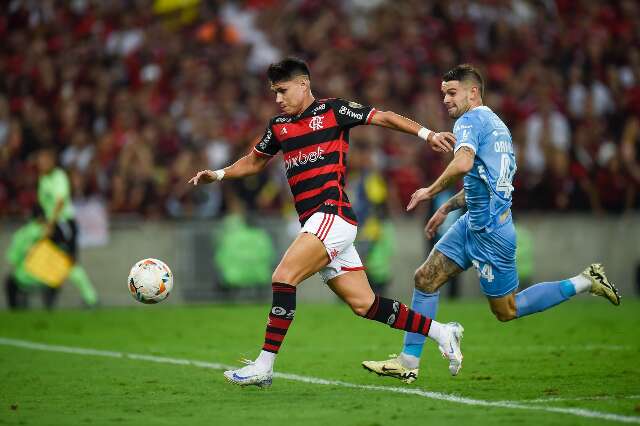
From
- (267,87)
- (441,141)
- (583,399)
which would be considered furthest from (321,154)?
(267,87)

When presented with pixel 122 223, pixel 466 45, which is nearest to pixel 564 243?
pixel 466 45

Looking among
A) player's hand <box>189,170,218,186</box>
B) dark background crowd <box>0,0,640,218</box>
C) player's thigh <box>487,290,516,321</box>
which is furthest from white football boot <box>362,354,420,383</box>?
dark background crowd <box>0,0,640,218</box>

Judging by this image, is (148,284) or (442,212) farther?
(148,284)

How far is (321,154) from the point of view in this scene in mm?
7664

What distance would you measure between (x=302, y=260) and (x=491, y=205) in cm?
152

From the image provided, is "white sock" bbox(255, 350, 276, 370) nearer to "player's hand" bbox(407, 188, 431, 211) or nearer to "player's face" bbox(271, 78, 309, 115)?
"player's hand" bbox(407, 188, 431, 211)

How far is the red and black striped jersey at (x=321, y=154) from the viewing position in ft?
25.1

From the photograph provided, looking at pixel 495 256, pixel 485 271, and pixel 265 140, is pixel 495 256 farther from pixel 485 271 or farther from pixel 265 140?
pixel 265 140

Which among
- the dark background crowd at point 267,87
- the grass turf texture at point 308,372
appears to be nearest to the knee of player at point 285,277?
the grass turf texture at point 308,372

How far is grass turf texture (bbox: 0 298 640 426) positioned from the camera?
6551 millimetres

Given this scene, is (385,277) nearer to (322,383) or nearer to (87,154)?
(87,154)

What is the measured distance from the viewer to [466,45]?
68.8ft

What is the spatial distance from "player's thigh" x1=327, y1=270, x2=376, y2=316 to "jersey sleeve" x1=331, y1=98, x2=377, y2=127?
111 centimetres

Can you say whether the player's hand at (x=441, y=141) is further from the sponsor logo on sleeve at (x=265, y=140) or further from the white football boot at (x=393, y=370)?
the white football boot at (x=393, y=370)
